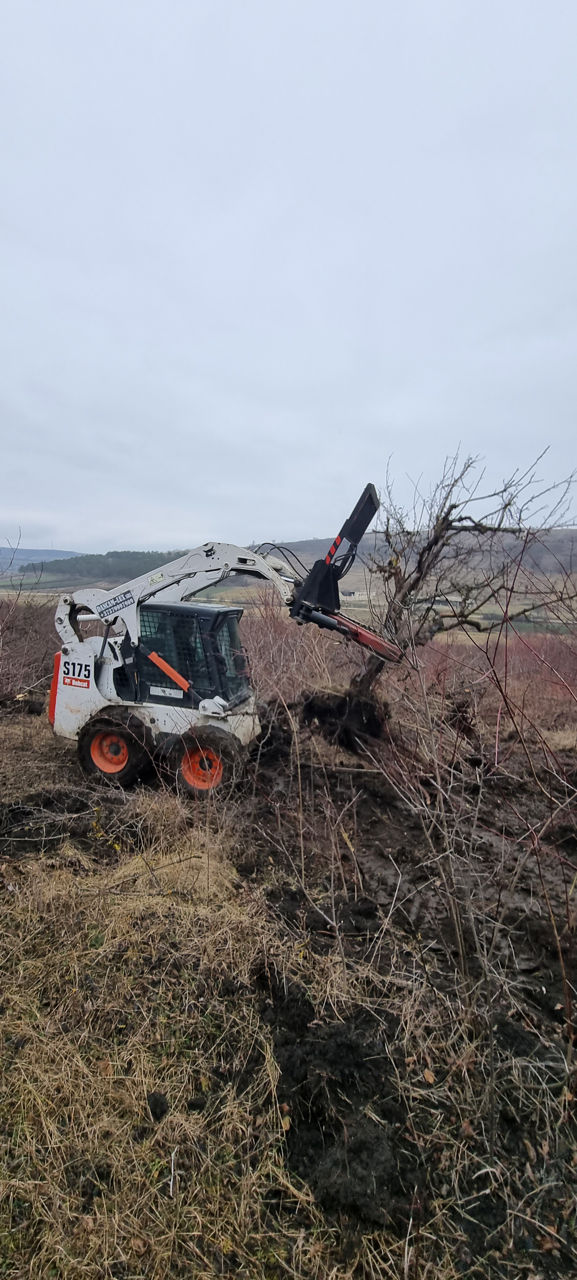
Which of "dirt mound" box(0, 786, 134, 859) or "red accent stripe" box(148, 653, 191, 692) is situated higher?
"red accent stripe" box(148, 653, 191, 692)

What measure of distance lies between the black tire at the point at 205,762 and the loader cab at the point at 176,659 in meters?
0.43

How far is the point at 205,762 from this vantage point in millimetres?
6020

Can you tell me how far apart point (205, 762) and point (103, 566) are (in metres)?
19.9

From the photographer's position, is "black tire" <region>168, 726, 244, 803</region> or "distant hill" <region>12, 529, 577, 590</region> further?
"black tire" <region>168, 726, 244, 803</region>

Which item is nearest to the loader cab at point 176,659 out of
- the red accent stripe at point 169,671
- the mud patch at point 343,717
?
the red accent stripe at point 169,671

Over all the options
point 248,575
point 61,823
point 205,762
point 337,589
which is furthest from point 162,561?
point 61,823

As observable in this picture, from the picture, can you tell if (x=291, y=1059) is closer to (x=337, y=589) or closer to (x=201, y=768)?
(x=201, y=768)

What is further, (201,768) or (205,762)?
(201,768)

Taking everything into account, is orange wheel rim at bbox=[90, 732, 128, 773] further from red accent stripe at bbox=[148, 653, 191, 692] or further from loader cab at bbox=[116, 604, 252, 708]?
red accent stripe at bbox=[148, 653, 191, 692]

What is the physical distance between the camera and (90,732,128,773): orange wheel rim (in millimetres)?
6504

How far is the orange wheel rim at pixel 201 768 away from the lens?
6203mm

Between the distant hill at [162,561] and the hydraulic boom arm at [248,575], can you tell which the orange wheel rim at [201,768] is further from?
the distant hill at [162,561]

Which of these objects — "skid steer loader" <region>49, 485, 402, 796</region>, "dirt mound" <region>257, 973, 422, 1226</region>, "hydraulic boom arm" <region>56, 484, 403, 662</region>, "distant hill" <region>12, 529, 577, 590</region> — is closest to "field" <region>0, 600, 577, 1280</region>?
"dirt mound" <region>257, 973, 422, 1226</region>

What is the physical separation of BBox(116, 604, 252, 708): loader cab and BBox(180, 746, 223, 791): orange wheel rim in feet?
1.77
